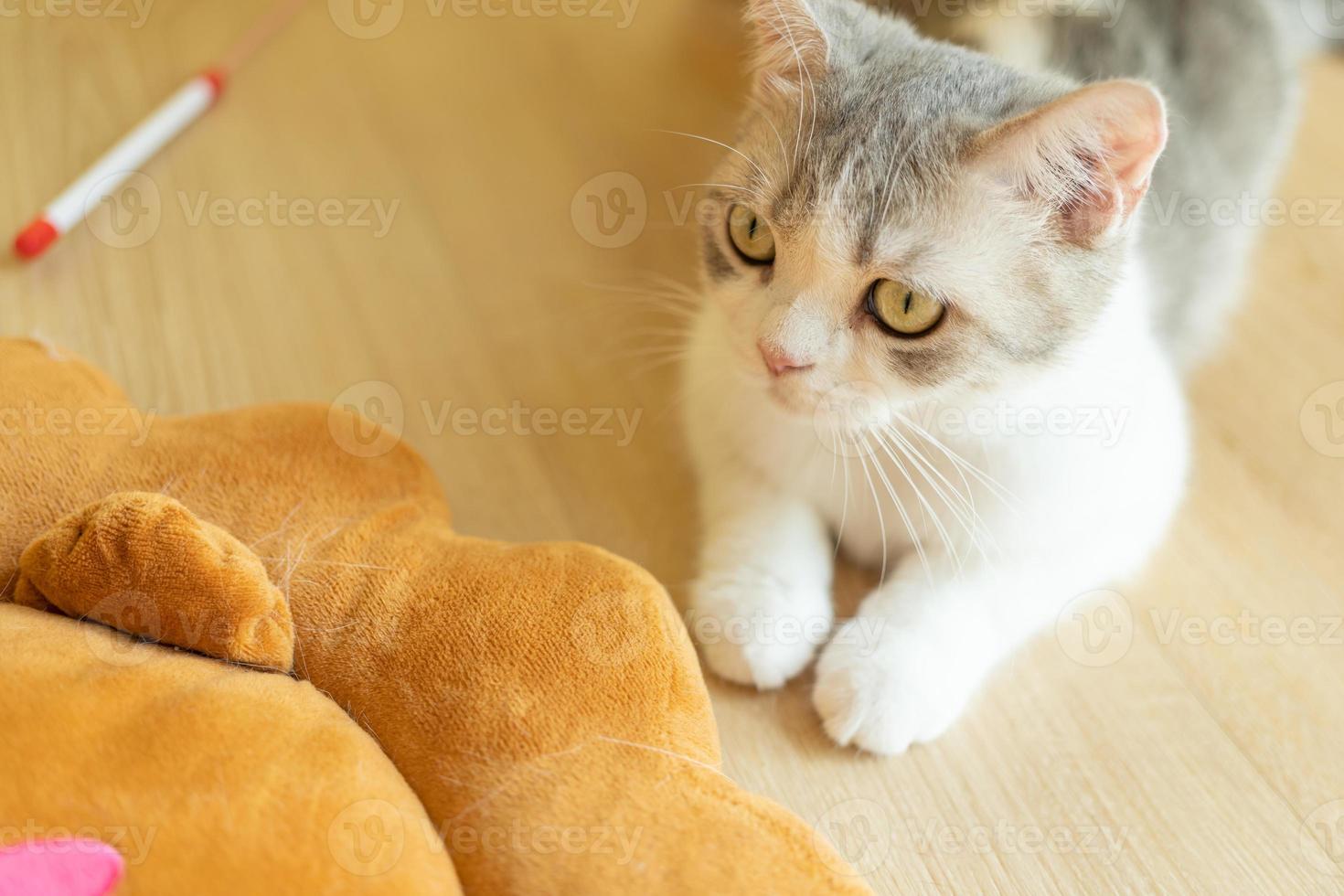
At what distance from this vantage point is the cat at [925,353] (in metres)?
0.90

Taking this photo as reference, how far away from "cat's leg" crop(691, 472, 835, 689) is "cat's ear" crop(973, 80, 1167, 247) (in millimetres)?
431

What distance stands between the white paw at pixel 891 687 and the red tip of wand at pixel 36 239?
125 cm

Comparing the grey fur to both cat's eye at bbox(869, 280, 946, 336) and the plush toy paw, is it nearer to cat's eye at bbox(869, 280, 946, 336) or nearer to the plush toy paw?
cat's eye at bbox(869, 280, 946, 336)

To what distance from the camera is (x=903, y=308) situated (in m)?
0.92

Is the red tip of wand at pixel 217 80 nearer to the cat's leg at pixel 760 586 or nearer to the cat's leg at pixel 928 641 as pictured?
the cat's leg at pixel 760 586

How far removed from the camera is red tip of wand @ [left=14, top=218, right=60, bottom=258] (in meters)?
1.49

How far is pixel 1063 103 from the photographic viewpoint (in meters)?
0.80

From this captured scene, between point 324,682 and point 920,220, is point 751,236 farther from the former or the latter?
point 324,682

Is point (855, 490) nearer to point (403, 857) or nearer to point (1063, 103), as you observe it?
point (1063, 103)

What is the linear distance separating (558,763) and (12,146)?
4.84 ft

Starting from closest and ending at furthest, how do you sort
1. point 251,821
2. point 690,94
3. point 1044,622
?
point 251,821 < point 1044,622 < point 690,94

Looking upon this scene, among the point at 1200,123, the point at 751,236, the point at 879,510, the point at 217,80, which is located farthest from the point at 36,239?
the point at 1200,123

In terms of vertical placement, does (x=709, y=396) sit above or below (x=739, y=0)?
below

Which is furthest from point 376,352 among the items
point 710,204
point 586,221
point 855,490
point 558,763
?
point 558,763
